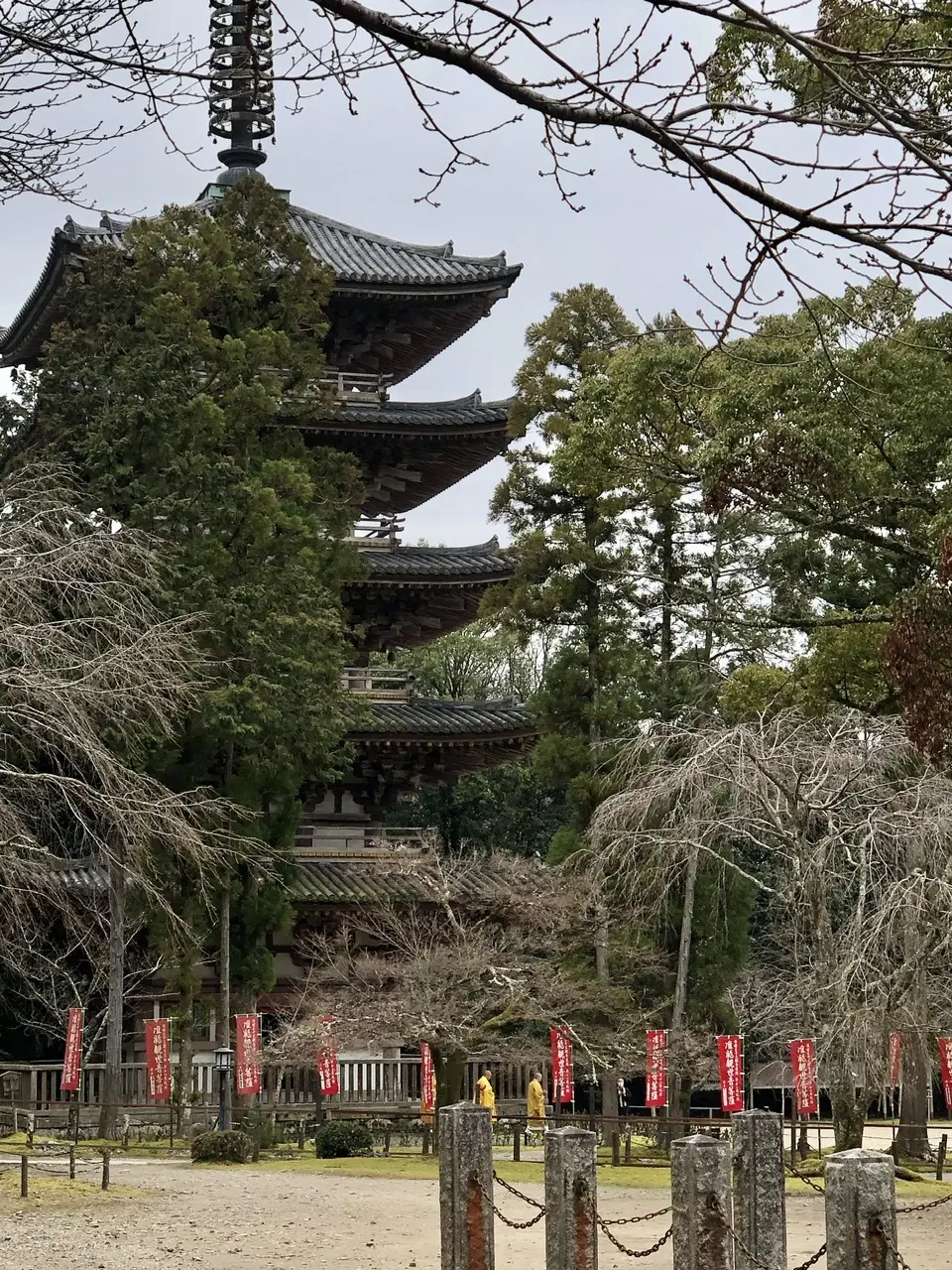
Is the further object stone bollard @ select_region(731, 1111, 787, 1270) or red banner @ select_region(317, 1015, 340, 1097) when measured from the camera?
red banner @ select_region(317, 1015, 340, 1097)

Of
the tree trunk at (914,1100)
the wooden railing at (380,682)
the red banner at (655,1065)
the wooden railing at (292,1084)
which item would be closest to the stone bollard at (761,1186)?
the tree trunk at (914,1100)

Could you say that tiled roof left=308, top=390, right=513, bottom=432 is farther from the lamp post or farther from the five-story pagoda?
the lamp post

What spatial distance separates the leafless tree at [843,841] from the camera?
16656 millimetres

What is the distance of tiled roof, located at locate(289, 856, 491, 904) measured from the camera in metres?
24.0

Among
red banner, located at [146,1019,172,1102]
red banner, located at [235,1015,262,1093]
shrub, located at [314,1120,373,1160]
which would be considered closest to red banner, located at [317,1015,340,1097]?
red banner, located at [235,1015,262,1093]

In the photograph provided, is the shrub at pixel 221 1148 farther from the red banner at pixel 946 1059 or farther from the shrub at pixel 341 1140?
the red banner at pixel 946 1059

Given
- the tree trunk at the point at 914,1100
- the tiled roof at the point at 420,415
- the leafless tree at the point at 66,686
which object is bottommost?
the tree trunk at the point at 914,1100

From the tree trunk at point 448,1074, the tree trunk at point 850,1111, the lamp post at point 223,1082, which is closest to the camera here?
the tree trunk at point 850,1111

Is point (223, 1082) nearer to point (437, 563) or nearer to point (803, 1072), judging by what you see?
point (803, 1072)

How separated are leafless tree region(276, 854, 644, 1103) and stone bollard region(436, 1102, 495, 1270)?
10650mm

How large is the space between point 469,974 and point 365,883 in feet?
15.7

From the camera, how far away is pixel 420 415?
27.6 meters

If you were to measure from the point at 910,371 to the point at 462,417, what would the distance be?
1315 centimetres

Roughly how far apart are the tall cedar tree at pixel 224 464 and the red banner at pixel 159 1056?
174 cm
